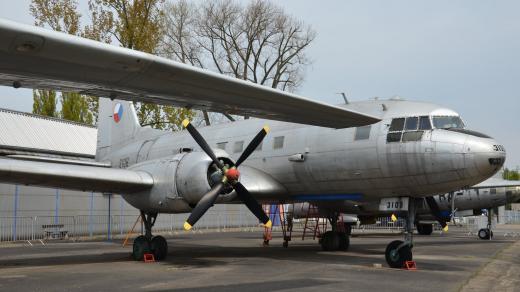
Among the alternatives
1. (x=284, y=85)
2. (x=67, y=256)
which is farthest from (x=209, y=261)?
(x=284, y=85)

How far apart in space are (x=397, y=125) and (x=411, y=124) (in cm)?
38

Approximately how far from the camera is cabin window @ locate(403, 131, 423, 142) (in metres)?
14.0

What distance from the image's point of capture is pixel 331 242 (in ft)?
62.4

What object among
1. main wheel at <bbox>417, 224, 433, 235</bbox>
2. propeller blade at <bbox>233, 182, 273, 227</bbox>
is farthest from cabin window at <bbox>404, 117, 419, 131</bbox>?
main wheel at <bbox>417, 224, 433, 235</bbox>

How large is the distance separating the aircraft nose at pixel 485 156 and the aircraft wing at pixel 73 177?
8565 millimetres

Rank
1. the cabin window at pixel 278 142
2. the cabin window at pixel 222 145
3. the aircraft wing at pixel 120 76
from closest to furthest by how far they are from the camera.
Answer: the aircraft wing at pixel 120 76
the cabin window at pixel 278 142
the cabin window at pixel 222 145

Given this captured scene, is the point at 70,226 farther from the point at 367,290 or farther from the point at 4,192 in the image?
the point at 367,290

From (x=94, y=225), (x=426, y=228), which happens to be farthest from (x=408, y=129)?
(x=426, y=228)

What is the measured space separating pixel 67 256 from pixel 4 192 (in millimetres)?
10723

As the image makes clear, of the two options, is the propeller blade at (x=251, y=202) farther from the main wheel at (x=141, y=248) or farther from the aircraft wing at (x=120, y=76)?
the aircraft wing at (x=120, y=76)

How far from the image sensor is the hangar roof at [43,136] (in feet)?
105

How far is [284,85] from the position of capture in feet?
157

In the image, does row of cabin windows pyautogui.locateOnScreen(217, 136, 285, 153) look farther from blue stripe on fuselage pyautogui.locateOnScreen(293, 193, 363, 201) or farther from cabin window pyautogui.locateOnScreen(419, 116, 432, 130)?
cabin window pyautogui.locateOnScreen(419, 116, 432, 130)

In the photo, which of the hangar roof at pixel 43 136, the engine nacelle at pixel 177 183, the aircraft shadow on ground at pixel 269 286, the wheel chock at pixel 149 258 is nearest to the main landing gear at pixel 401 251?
the aircraft shadow on ground at pixel 269 286
